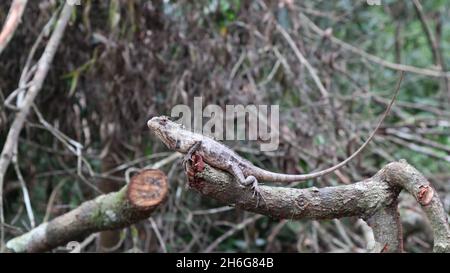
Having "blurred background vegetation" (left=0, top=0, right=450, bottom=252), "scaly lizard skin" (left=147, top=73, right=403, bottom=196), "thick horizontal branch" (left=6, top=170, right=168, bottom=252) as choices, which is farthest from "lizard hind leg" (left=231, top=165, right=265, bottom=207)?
"blurred background vegetation" (left=0, top=0, right=450, bottom=252)

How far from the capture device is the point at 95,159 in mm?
4469

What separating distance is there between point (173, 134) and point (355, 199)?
0.72 metres

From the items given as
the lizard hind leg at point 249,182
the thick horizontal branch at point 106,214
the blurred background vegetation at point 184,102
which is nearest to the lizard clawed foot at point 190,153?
the lizard hind leg at point 249,182

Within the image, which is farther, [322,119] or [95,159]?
[95,159]

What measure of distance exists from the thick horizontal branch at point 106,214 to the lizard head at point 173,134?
37cm

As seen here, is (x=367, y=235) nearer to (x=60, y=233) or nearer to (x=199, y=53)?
(x=199, y=53)

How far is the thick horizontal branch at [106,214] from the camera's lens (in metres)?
2.63

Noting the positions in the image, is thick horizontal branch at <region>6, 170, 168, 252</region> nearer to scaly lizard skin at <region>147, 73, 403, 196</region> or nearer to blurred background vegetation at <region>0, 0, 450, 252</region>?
scaly lizard skin at <region>147, 73, 403, 196</region>

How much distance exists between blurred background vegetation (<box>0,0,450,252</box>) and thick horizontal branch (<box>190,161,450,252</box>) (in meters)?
1.83

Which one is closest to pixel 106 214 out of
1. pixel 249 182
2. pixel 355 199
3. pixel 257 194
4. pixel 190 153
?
pixel 190 153

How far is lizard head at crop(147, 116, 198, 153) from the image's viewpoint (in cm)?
224

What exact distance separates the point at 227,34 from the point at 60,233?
5.99 feet

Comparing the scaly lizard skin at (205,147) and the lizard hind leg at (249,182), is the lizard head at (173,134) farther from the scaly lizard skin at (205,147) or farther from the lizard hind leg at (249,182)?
the lizard hind leg at (249,182)

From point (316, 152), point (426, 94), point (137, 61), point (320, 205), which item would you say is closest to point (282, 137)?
point (316, 152)
